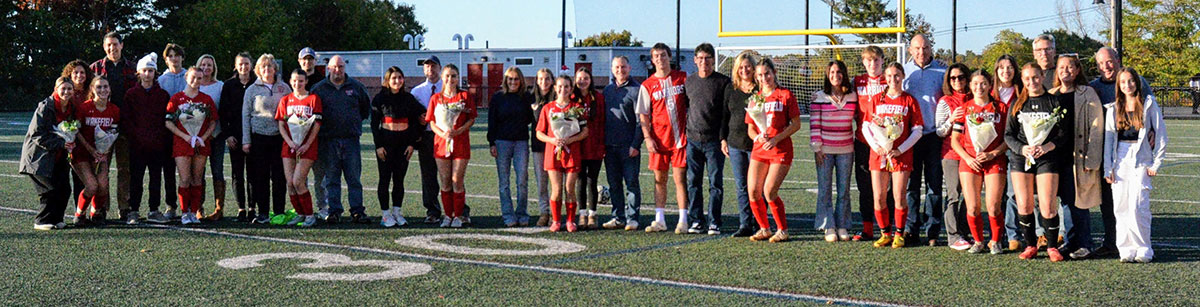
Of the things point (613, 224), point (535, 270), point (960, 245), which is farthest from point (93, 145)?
point (960, 245)

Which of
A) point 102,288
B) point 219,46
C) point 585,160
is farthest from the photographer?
point 219,46

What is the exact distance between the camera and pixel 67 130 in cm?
912

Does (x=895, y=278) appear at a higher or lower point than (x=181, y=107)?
lower

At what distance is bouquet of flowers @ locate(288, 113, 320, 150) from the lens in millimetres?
9281

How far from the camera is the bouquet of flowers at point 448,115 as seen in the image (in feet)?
30.6

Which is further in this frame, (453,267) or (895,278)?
(453,267)

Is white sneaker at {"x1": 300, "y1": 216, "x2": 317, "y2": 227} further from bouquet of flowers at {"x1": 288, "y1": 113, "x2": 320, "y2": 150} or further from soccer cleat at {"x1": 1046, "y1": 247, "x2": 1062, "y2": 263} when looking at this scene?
soccer cleat at {"x1": 1046, "y1": 247, "x2": 1062, "y2": 263}

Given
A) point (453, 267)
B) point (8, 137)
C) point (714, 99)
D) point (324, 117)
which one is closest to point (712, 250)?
point (714, 99)

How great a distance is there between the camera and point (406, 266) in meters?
7.37

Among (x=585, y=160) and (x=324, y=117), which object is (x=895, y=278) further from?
(x=324, y=117)

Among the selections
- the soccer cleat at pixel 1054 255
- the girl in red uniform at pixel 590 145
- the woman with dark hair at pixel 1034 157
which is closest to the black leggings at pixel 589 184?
the girl in red uniform at pixel 590 145

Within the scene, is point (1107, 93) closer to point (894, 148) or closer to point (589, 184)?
point (894, 148)

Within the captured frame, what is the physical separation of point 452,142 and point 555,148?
0.84 metres

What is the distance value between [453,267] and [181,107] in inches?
133
